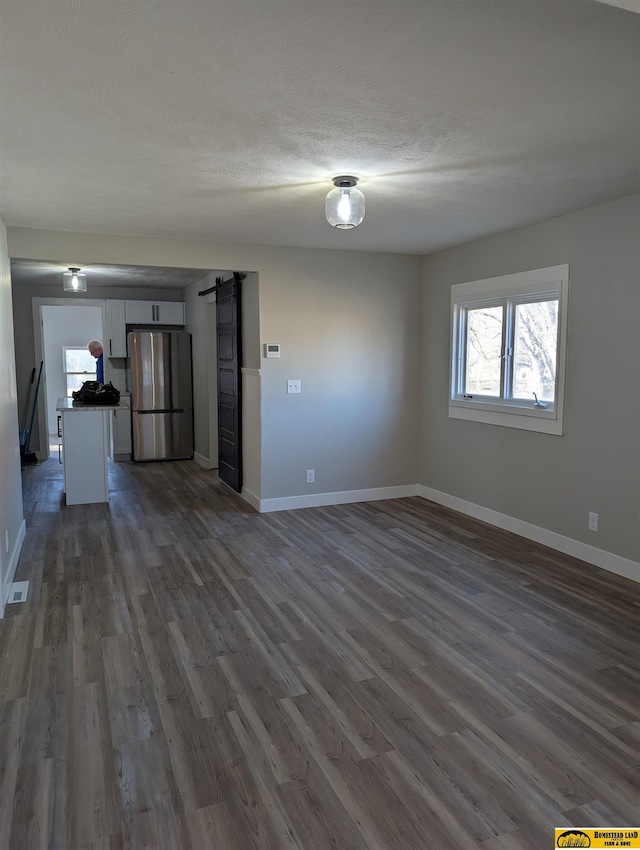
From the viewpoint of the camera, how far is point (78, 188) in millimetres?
3256

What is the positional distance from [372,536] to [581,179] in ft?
9.43

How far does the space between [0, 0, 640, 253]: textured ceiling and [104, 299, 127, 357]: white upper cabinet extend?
405 centimetres

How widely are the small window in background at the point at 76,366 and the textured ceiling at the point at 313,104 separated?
7.26 meters

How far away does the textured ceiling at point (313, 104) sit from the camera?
1622 mm

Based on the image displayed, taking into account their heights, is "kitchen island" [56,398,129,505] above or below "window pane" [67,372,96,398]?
below

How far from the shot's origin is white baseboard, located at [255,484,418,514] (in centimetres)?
533

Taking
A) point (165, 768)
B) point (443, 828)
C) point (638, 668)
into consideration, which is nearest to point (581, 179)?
point (638, 668)

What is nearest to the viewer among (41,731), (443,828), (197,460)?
(443,828)

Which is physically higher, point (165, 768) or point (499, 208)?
point (499, 208)

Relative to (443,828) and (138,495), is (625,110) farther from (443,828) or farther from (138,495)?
(138,495)

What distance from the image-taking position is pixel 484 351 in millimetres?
4969

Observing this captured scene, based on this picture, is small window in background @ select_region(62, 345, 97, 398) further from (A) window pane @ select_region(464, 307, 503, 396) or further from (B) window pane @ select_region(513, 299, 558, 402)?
(B) window pane @ select_region(513, 299, 558, 402)

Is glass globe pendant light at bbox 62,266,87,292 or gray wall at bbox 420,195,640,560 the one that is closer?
gray wall at bbox 420,195,640,560

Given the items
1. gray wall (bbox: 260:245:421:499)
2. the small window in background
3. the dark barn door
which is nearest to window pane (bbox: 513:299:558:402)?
gray wall (bbox: 260:245:421:499)
